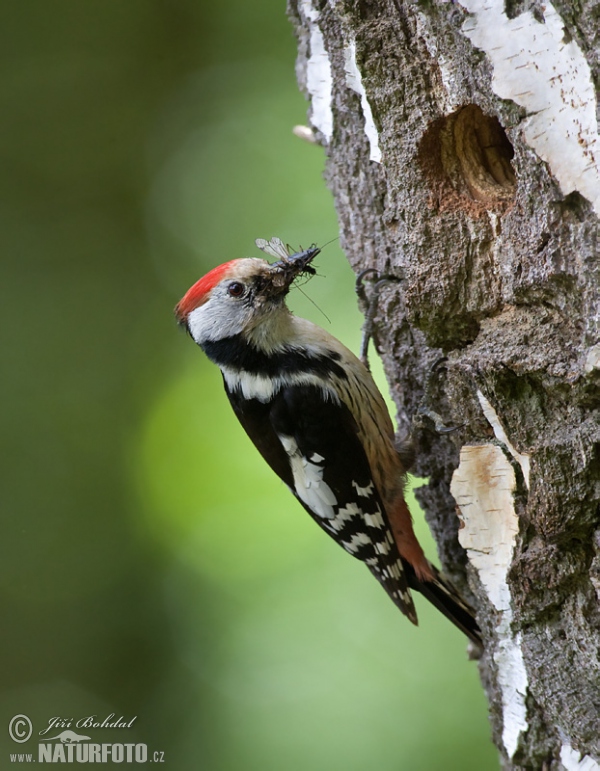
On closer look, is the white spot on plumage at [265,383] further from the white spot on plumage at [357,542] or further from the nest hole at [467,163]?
the nest hole at [467,163]

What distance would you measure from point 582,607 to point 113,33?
10.7 feet

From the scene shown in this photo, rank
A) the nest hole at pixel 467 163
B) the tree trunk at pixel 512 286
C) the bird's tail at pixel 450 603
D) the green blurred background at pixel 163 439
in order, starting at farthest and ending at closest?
1. the green blurred background at pixel 163 439
2. the bird's tail at pixel 450 603
3. the nest hole at pixel 467 163
4. the tree trunk at pixel 512 286

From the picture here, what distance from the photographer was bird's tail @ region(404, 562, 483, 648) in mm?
2123

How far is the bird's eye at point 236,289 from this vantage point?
2.14 m

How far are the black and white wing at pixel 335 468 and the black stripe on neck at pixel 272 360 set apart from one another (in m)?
0.07

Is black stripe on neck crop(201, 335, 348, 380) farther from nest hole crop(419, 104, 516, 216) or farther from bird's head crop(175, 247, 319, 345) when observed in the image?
nest hole crop(419, 104, 516, 216)

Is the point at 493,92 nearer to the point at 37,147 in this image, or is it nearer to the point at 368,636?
the point at 368,636

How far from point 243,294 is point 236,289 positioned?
26mm

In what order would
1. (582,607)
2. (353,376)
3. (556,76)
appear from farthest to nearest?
1. (353,376)
2. (582,607)
3. (556,76)

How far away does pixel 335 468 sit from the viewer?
2170 mm

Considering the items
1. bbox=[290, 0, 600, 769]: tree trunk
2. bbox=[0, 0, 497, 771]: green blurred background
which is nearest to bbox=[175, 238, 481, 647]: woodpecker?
bbox=[290, 0, 600, 769]: tree trunk

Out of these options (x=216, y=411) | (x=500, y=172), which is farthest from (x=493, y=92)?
(x=216, y=411)

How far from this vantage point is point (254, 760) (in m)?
3.23

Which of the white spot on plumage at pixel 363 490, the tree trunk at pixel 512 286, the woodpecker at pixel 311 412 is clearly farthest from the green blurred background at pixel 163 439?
the tree trunk at pixel 512 286
